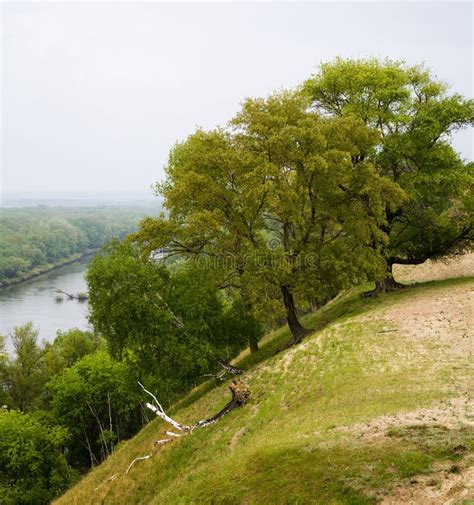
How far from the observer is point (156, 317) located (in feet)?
87.6

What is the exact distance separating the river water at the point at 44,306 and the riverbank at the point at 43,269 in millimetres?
1661

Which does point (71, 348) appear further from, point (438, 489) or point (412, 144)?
point (438, 489)

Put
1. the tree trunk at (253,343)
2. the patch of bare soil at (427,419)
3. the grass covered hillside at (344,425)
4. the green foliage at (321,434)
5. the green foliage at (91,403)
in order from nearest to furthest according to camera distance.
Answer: the grass covered hillside at (344,425) < the green foliage at (321,434) < the patch of bare soil at (427,419) < the tree trunk at (253,343) < the green foliage at (91,403)

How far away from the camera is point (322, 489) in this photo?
1223 centimetres

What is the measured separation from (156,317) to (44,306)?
83.1 metres

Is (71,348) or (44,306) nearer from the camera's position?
(71,348)

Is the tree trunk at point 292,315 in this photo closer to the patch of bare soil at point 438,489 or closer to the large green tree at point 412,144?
the large green tree at point 412,144

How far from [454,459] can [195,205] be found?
19.2 metres

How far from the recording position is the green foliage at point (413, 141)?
2947 cm

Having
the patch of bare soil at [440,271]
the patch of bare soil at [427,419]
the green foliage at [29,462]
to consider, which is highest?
the patch of bare soil at [427,419]

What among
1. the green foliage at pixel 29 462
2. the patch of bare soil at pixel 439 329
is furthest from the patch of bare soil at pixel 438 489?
the green foliage at pixel 29 462

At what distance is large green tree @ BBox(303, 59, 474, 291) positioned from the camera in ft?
96.7

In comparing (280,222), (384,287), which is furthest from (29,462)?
(384,287)

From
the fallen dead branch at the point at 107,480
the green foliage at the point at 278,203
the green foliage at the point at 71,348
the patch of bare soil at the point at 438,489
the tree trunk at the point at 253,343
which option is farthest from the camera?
the green foliage at the point at 71,348
